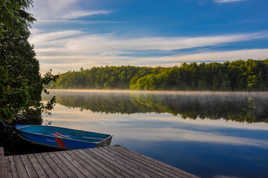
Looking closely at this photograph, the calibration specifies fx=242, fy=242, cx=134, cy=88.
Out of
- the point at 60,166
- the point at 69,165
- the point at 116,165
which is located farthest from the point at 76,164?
the point at 116,165

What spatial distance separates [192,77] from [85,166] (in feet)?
369

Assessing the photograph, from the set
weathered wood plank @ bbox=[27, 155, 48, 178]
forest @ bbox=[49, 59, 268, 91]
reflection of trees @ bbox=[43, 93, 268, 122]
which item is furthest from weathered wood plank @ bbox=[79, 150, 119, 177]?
forest @ bbox=[49, 59, 268, 91]

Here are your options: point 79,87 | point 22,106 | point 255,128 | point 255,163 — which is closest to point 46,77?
point 22,106

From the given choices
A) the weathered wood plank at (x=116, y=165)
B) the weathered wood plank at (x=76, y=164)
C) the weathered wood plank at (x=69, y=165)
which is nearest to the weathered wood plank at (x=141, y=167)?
the weathered wood plank at (x=116, y=165)

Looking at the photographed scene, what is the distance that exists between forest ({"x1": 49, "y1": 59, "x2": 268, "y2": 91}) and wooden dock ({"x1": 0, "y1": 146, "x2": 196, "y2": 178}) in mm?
97051

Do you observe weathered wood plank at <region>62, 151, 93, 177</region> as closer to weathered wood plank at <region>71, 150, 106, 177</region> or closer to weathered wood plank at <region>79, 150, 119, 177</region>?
weathered wood plank at <region>71, 150, 106, 177</region>

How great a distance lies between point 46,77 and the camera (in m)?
9.89

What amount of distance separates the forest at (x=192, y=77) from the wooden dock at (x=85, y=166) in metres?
97.1

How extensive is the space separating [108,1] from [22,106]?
36062 mm

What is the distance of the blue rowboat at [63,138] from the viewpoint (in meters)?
10.4

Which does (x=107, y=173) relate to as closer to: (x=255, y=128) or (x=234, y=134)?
(x=234, y=134)

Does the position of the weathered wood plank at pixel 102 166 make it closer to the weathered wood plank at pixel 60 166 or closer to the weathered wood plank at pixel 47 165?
the weathered wood plank at pixel 60 166

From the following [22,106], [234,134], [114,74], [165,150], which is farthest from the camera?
[114,74]

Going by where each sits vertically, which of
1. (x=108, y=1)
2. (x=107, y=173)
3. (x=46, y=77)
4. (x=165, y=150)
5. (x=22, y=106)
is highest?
(x=108, y=1)
